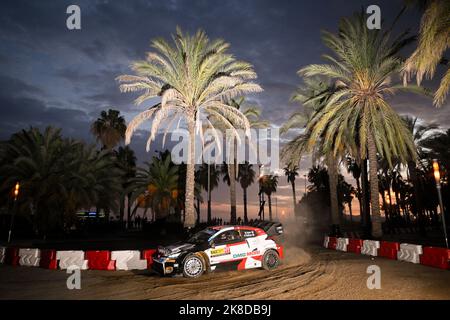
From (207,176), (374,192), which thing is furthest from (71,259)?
(207,176)

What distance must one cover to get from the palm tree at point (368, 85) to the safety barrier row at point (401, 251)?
121 inches

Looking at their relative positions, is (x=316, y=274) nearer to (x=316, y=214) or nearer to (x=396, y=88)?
(x=396, y=88)

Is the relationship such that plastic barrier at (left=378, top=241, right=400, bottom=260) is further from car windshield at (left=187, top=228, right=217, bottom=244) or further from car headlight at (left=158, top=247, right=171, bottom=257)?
car headlight at (left=158, top=247, right=171, bottom=257)

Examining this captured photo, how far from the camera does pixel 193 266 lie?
963cm

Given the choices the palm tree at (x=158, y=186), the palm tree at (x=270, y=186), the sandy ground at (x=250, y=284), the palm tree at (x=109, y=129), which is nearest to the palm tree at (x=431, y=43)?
the sandy ground at (x=250, y=284)

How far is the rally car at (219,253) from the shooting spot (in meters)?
9.55

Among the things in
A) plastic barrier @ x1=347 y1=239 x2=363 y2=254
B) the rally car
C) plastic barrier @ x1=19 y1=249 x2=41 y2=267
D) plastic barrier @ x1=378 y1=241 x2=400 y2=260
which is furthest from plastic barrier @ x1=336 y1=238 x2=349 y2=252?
plastic barrier @ x1=19 y1=249 x2=41 y2=267

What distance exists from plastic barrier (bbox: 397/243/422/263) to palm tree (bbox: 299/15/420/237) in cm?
616

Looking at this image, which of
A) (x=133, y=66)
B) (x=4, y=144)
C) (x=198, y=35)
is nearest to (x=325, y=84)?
(x=198, y=35)

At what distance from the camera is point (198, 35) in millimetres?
17344

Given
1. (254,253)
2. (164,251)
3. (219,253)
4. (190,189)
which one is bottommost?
(254,253)

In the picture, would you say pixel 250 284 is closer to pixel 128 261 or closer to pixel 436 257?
pixel 128 261

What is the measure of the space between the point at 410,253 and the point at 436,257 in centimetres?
141
